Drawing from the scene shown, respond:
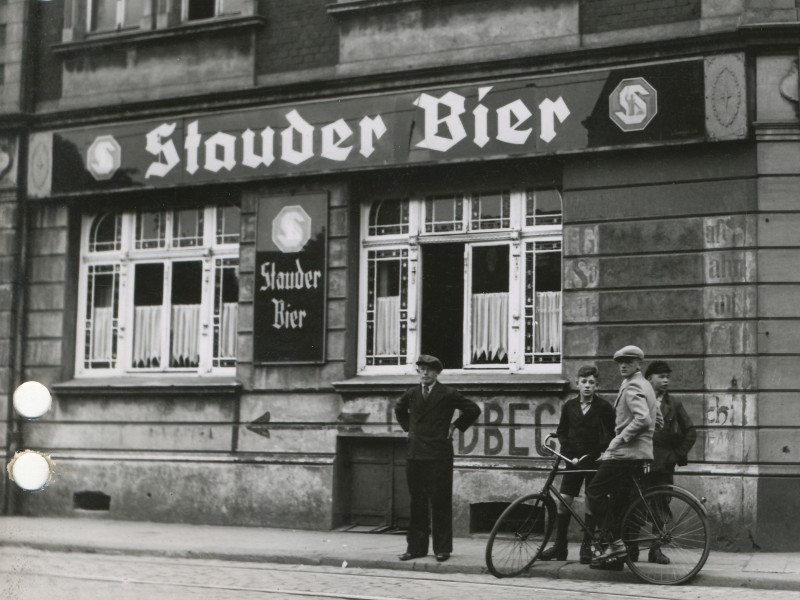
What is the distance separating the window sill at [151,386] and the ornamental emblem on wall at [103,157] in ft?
8.87

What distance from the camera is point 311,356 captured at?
14500mm

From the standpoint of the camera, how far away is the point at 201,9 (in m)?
15.9

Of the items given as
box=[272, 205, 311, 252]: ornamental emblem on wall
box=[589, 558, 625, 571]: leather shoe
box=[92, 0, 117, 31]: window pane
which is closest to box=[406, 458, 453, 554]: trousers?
box=[589, 558, 625, 571]: leather shoe

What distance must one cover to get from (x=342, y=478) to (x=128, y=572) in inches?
155

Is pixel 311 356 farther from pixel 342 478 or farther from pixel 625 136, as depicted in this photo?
pixel 625 136

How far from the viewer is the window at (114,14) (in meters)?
16.3

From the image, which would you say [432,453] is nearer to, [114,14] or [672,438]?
[672,438]

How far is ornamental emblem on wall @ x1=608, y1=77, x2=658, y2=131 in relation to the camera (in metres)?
12.7

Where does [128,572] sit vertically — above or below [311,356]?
below

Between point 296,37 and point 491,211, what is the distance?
334 cm

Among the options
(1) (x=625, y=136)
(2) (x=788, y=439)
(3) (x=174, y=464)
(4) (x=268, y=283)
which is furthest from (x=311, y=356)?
(2) (x=788, y=439)

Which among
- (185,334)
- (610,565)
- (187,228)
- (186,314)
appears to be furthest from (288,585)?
(187,228)

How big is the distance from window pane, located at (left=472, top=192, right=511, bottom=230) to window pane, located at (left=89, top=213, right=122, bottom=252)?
16.9ft

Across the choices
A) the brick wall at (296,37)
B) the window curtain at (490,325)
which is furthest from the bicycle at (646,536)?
the brick wall at (296,37)
